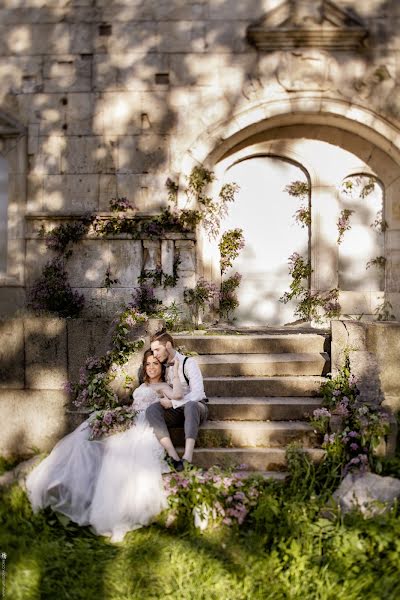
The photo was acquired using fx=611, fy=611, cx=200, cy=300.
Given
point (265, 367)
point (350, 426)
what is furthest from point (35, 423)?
point (350, 426)

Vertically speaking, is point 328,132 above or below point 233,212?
above

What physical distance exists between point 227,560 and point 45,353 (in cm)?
295

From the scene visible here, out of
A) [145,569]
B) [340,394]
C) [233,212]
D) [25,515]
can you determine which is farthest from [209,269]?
[145,569]

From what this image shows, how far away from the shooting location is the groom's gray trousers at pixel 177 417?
5105mm

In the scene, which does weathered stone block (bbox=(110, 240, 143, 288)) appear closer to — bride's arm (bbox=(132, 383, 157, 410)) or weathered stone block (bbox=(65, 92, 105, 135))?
weathered stone block (bbox=(65, 92, 105, 135))

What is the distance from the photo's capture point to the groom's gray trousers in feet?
16.8

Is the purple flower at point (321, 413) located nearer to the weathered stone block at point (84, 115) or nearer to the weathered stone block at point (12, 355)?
the weathered stone block at point (12, 355)

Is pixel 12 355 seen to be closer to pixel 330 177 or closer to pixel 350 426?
pixel 350 426

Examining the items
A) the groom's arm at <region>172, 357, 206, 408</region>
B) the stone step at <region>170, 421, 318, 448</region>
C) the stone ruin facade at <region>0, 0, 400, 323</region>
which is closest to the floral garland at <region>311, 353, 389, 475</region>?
the stone step at <region>170, 421, 318, 448</region>

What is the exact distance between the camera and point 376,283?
997 centimetres

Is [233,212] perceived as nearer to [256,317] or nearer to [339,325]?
[256,317]

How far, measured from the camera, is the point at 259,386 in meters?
6.19

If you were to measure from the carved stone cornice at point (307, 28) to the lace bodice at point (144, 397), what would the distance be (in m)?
6.13

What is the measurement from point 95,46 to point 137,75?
0.81 meters
